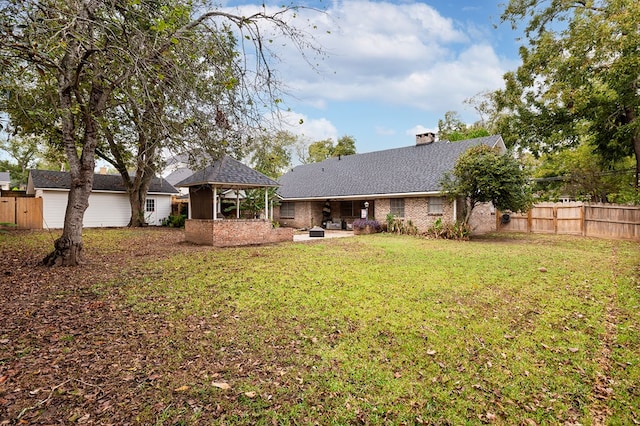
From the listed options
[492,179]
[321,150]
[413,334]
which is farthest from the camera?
[321,150]

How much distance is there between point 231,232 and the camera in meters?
13.5

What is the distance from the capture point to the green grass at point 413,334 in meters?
3.29

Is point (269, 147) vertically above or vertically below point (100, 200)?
above

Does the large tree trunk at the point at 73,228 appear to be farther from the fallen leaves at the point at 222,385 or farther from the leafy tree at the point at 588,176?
the leafy tree at the point at 588,176

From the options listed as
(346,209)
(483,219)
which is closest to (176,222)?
(346,209)

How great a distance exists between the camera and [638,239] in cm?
1415

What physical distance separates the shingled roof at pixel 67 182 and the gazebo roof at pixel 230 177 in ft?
33.3

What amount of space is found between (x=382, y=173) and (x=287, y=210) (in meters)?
8.00

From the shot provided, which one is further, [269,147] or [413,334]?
[269,147]

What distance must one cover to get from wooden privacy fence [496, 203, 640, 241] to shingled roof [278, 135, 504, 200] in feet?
14.7

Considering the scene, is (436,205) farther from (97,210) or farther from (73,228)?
(97,210)

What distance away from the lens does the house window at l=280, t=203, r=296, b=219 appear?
25.1 metres

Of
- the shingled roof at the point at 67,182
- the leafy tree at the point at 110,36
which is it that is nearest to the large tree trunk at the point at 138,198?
the shingled roof at the point at 67,182

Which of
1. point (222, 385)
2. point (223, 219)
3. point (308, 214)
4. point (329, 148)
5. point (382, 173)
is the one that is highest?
point (329, 148)
